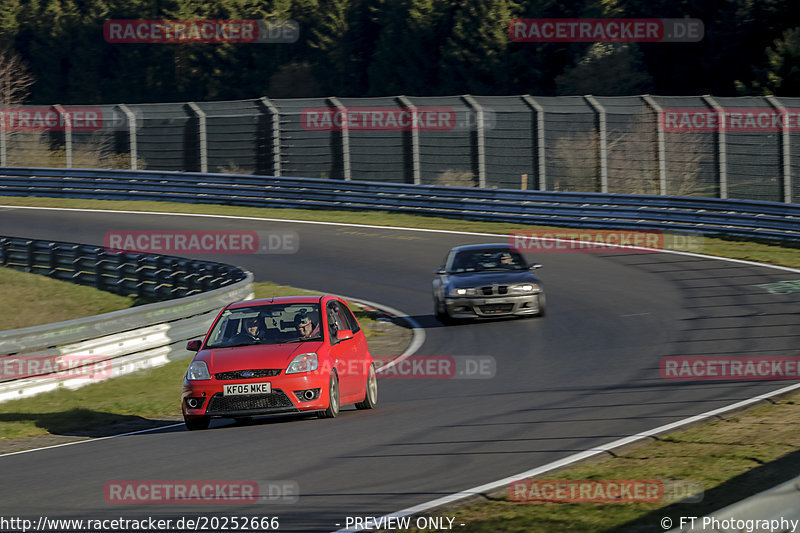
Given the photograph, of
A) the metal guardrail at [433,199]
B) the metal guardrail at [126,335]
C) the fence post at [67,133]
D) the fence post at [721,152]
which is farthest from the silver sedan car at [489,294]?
the fence post at [67,133]

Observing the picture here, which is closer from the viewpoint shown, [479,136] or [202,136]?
[479,136]

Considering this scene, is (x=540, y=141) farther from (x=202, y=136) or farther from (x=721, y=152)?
(x=202, y=136)

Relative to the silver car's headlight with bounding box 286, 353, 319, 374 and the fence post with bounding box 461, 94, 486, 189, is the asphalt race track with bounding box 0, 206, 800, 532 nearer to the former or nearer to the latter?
the silver car's headlight with bounding box 286, 353, 319, 374

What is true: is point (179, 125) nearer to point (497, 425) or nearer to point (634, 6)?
point (497, 425)

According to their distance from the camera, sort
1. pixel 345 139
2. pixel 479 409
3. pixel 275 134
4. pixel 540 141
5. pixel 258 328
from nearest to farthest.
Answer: pixel 479 409, pixel 258 328, pixel 540 141, pixel 345 139, pixel 275 134

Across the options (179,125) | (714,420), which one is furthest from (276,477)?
(179,125)

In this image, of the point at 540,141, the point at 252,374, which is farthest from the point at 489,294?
the point at 540,141

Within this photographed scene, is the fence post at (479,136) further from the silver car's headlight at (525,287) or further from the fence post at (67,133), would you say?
the fence post at (67,133)

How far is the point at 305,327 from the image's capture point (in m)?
12.2

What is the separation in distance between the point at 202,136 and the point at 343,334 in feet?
82.5

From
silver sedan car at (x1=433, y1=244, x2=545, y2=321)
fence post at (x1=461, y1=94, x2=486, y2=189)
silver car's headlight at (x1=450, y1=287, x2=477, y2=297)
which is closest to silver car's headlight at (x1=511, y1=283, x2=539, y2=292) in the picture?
silver sedan car at (x1=433, y1=244, x2=545, y2=321)

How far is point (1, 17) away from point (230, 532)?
8322 cm

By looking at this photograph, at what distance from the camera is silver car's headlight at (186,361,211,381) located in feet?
37.4

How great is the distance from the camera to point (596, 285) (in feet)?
72.9
